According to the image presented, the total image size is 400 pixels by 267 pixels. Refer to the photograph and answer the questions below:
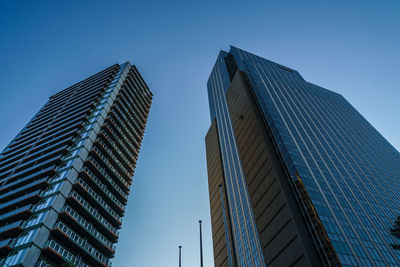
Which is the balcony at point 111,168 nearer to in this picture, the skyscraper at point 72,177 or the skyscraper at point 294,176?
the skyscraper at point 72,177

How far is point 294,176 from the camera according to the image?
210ft

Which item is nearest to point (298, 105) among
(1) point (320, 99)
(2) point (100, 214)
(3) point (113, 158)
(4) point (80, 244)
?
(1) point (320, 99)

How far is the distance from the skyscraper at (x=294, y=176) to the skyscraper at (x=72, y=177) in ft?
82.4

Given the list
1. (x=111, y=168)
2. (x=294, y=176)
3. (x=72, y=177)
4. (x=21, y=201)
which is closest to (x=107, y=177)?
(x=111, y=168)

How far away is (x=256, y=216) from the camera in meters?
70.1

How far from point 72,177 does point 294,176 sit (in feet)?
146

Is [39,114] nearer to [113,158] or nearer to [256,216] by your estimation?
[113,158]

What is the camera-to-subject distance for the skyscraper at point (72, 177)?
4831cm

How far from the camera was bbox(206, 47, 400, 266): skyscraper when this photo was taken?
53.5 meters

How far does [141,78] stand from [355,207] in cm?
8098

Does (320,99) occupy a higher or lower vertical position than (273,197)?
higher

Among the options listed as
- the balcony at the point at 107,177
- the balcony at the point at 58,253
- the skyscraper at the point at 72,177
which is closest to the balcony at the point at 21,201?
the skyscraper at the point at 72,177

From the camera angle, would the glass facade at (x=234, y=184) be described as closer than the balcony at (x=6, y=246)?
No

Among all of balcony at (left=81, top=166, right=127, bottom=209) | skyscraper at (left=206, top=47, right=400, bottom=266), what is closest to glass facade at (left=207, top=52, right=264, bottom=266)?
skyscraper at (left=206, top=47, right=400, bottom=266)
